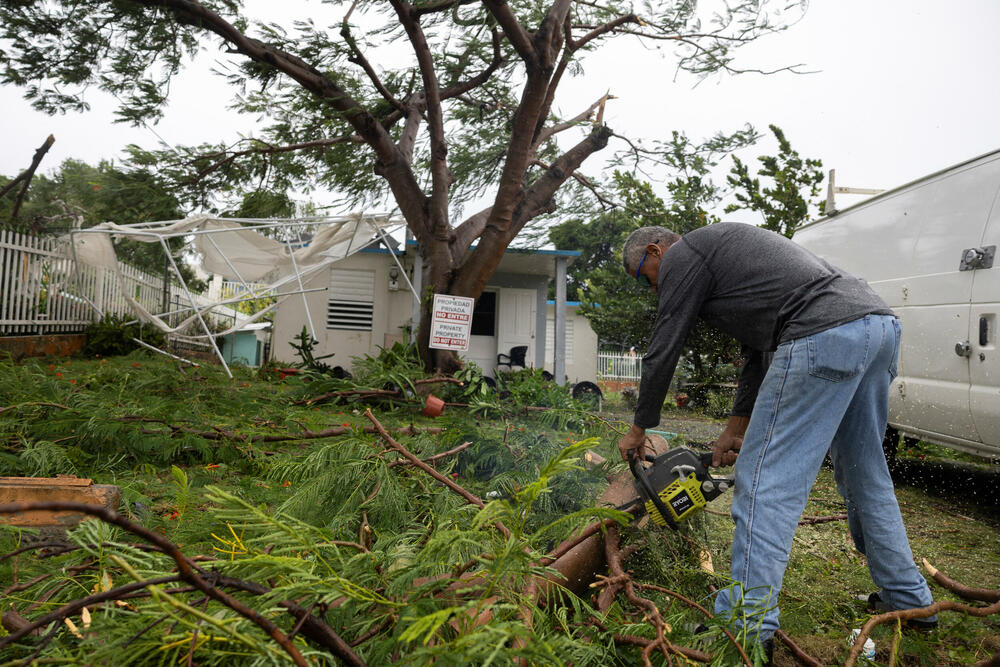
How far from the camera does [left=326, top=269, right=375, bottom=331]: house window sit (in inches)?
493

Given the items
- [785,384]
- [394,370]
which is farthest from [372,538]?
[394,370]

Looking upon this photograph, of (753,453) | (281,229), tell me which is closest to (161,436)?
(753,453)

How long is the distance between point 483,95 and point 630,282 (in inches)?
234

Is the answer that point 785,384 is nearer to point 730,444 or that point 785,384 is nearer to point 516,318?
point 730,444

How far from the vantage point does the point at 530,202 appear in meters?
7.09

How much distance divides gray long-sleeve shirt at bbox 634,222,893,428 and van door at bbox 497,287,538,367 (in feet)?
36.3

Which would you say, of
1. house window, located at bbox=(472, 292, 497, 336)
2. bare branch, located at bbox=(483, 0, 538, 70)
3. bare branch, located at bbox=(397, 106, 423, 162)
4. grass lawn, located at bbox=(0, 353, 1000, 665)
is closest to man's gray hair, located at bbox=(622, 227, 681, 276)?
grass lawn, located at bbox=(0, 353, 1000, 665)

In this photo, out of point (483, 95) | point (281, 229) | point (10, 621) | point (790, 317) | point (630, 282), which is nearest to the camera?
point (10, 621)

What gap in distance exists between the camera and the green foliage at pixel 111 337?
28.7 feet

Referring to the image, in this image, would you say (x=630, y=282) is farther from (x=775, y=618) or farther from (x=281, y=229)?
(x=775, y=618)

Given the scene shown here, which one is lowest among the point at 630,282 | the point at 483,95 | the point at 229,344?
the point at 229,344

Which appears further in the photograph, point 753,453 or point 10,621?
point 753,453

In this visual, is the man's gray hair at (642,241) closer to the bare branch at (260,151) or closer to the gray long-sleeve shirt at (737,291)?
the gray long-sleeve shirt at (737,291)

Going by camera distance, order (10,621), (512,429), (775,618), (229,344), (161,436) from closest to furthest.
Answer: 1. (10,621)
2. (775,618)
3. (161,436)
4. (512,429)
5. (229,344)
